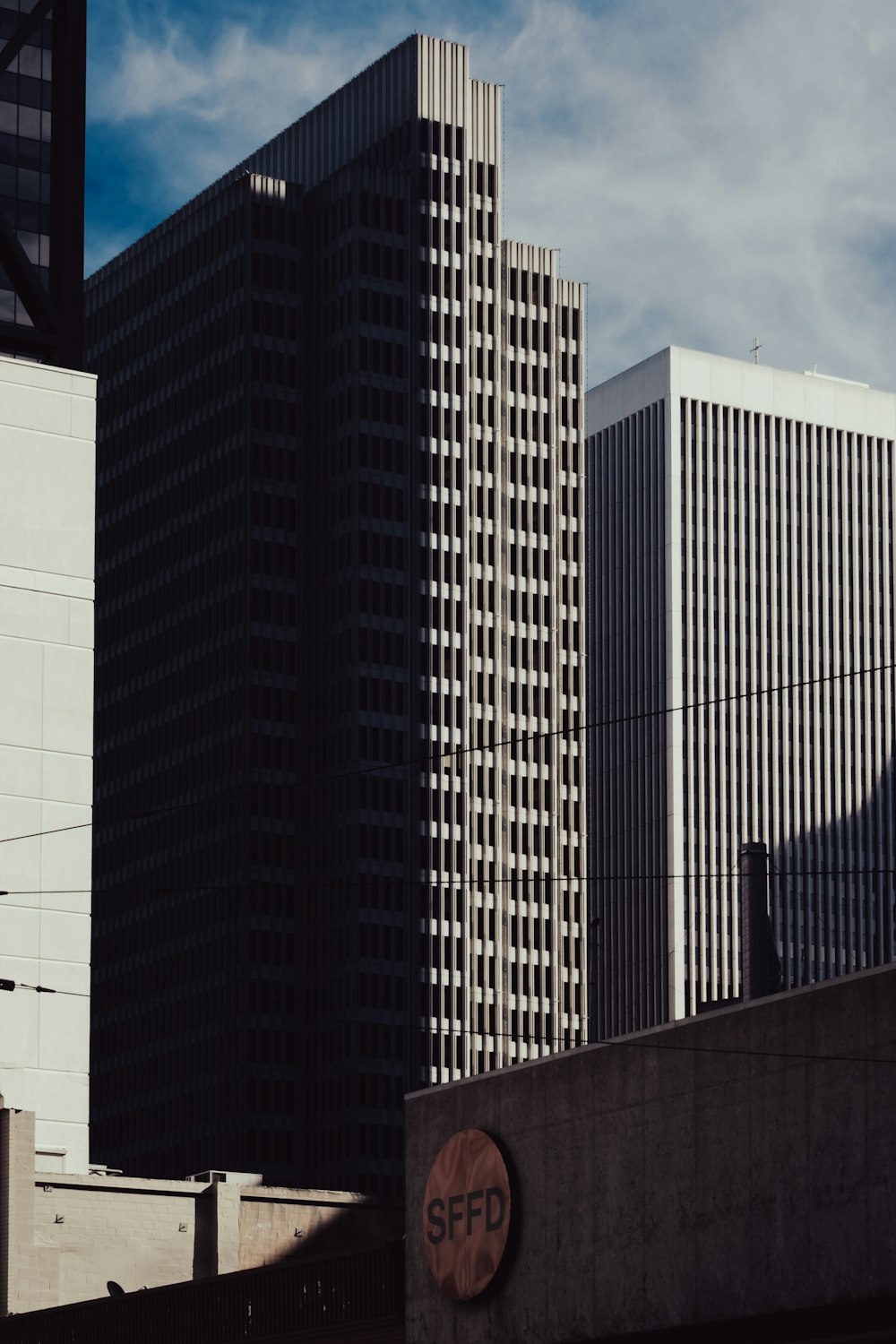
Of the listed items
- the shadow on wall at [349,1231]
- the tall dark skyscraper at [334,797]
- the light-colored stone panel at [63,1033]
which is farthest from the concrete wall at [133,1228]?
the tall dark skyscraper at [334,797]

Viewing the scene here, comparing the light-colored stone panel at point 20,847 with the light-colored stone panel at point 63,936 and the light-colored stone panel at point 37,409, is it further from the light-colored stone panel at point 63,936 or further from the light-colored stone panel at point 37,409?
the light-colored stone panel at point 37,409

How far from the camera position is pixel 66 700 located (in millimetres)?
120562

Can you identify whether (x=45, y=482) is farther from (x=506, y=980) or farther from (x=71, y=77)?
(x=506, y=980)

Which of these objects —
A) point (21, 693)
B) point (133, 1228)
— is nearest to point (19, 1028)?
point (21, 693)

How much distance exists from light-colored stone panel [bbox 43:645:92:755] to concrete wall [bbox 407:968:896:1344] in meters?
68.9

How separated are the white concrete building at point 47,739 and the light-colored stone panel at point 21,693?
0.18ft

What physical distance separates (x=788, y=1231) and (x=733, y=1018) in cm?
365

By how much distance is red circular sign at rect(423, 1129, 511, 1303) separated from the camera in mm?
49909

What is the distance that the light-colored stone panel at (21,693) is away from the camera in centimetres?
11812

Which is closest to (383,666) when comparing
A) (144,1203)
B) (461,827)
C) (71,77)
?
(461,827)

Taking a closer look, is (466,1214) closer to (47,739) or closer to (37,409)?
(47,739)

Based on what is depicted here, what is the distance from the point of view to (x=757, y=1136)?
43.7 metres

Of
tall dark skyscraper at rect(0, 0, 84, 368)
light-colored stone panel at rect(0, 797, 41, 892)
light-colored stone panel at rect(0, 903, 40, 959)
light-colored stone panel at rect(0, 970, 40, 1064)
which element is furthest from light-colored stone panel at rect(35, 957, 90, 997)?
tall dark skyscraper at rect(0, 0, 84, 368)

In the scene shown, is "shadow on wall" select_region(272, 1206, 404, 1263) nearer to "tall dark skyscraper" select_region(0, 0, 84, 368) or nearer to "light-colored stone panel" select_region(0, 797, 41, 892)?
"light-colored stone panel" select_region(0, 797, 41, 892)
